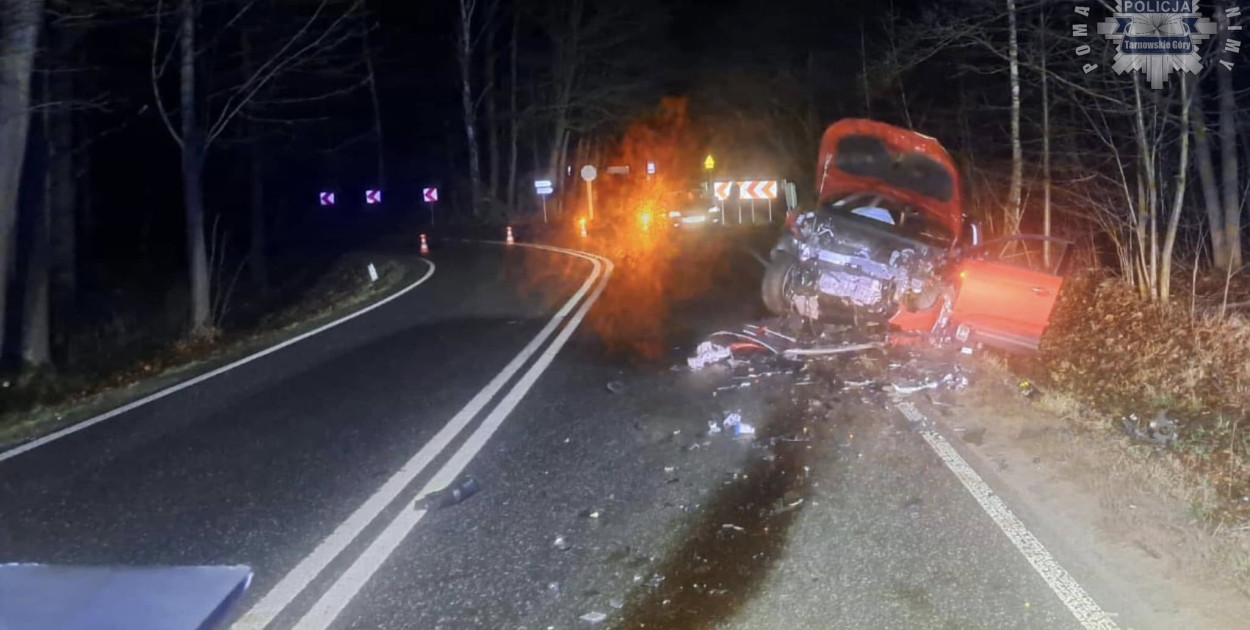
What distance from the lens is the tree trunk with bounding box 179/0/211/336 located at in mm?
18844

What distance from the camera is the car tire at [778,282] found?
43.2 ft

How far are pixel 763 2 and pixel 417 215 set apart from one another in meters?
17.6

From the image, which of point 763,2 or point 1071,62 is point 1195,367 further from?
point 763,2

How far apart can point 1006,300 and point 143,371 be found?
34.7ft

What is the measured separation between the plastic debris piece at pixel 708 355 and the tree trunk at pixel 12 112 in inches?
324

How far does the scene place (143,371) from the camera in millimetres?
14562

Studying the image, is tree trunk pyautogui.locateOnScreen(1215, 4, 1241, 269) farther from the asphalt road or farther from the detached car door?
the asphalt road

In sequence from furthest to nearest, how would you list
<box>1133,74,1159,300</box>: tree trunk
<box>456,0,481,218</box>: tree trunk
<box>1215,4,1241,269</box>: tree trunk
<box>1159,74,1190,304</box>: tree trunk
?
1. <box>456,0,481,218</box>: tree trunk
2. <box>1215,4,1241,269</box>: tree trunk
3. <box>1133,74,1159,300</box>: tree trunk
4. <box>1159,74,1190,304</box>: tree trunk

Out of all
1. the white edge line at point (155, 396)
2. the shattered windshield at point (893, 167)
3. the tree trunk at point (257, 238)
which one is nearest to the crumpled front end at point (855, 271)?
the shattered windshield at point (893, 167)

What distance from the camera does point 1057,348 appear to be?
11883mm

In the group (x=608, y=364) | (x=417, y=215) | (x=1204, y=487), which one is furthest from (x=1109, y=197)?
(x=417, y=215)

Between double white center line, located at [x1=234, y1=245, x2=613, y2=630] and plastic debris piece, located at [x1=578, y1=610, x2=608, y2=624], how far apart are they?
111cm

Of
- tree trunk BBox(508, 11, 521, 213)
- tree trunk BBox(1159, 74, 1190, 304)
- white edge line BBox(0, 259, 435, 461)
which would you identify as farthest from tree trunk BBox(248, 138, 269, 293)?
tree trunk BBox(1159, 74, 1190, 304)

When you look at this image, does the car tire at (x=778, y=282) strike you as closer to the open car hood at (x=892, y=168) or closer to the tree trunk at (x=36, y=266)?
the open car hood at (x=892, y=168)
